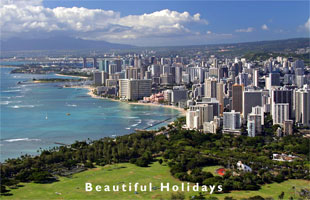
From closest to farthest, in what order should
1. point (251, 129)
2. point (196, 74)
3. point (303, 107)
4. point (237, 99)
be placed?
point (251, 129)
point (303, 107)
point (237, 99)
point (196, 74)

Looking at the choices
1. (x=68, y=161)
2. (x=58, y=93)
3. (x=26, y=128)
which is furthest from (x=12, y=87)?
(x=68, y=161)

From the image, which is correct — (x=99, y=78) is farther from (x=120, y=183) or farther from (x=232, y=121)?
(x=120, y=183)

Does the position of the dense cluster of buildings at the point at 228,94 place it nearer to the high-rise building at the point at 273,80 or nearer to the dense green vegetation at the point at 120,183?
the high-rise building at the point at 273,80

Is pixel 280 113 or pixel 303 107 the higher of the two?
pixel 303 107

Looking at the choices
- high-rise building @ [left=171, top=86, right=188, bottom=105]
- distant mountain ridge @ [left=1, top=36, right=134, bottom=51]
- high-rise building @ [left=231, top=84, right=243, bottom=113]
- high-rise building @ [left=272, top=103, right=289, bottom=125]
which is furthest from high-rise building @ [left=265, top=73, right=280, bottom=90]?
distant mountain ridge @ [left=1, top=36, right=134, bottom=51]

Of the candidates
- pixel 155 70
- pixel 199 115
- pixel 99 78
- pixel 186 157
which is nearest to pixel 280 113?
pixel 199 115

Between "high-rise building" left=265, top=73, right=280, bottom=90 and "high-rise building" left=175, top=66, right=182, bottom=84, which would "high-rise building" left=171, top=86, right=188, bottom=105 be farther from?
"high-rise building" left=175, top=66, right=182, bottom=84
